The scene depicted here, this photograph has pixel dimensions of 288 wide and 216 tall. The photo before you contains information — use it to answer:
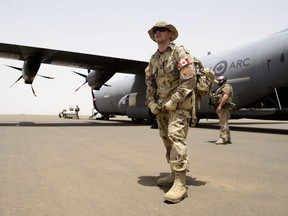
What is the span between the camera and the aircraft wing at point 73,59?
46.2 ft

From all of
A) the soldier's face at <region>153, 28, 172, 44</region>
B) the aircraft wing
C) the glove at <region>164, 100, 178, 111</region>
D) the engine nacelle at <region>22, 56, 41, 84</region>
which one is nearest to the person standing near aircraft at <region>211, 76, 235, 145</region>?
the soldier's face at <region>153, 28, 172, 44</region>

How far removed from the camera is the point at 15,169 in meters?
4.39

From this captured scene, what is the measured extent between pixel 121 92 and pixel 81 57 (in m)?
4.64

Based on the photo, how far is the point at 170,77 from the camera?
11.8 ft

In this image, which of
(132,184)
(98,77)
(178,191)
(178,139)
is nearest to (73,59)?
(98,77)

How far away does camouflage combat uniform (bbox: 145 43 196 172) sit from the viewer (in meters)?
3.30

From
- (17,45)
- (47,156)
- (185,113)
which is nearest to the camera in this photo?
(185,113)

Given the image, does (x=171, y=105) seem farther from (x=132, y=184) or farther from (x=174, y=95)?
(x=132, y=184)

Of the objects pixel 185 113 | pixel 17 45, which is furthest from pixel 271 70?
pixel 17 45

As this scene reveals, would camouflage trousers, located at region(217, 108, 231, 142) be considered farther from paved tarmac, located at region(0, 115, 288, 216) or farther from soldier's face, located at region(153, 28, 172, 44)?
soldier's face, located at region(153, 28, 172, 44)

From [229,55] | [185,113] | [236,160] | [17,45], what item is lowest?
[236,160]

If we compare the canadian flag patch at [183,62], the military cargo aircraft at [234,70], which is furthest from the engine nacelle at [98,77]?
the canadian flag patch at [183,62]

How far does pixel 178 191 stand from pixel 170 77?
1.40 metres

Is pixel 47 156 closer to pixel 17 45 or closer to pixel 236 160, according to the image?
pixel 236 160
